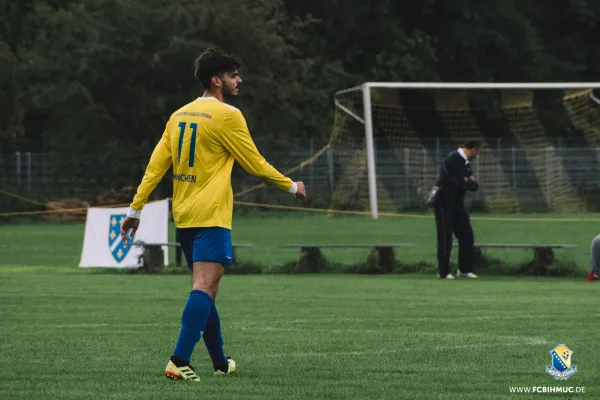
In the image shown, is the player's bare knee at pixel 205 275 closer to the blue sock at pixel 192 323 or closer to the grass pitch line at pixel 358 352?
the blue sock at pixel 192 323

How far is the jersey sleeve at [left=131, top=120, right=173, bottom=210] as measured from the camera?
29.5 ft

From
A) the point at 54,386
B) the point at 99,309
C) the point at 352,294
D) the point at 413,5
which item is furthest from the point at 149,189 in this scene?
the point at 413,5

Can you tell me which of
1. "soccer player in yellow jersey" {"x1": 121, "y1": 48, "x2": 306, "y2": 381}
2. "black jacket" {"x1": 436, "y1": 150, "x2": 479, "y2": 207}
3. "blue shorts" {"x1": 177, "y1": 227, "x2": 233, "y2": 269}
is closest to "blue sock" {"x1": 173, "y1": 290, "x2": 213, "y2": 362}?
"soccer player in yellow jersey" {"x1": 121, "y1": 48, "x2": 306, "y2": 381}

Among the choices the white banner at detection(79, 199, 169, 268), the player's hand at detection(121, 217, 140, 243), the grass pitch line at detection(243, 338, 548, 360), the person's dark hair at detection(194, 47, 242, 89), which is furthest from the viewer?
the white banner at detection(79, 199, 169, 268)

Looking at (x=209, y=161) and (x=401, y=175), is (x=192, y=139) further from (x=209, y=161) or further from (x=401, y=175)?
(x=401, y=175)

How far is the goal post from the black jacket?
13073 mm

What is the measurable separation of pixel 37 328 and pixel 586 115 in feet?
101

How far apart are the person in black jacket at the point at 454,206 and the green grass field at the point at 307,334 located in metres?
0.55

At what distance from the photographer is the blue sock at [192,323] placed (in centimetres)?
872

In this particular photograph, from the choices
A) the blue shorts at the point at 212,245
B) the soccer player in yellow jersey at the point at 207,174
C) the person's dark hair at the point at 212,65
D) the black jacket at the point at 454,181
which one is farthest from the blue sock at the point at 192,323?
the black jacket at the point at 454,181

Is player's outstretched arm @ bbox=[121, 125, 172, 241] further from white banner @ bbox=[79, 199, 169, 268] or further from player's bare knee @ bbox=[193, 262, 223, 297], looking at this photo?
white banner @ bbox=[79, 199, 169, 268]

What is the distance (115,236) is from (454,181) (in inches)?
229

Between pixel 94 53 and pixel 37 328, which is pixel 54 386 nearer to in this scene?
pixel 37 328

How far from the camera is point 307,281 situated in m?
20.6
